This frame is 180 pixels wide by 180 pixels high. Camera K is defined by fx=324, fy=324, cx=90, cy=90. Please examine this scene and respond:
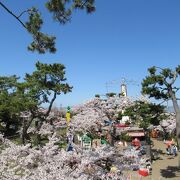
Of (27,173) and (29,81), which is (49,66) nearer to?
(29,81)

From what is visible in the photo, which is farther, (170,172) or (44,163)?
(170,172)

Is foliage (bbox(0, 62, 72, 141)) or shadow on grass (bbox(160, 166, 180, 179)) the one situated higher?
foliage (bbox(0, 62, 72, 141))

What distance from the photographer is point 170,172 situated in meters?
17.8

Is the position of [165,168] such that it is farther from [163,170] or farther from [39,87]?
[39,87]

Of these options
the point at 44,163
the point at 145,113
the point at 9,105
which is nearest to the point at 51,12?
the point at 44,163

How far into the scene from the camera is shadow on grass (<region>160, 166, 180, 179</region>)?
17.0 meters

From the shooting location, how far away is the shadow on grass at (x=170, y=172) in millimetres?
16983

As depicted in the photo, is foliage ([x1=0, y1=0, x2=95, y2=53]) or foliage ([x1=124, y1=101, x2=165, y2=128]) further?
foliage ([x1=124, y1=101, x2=165, y2=128])

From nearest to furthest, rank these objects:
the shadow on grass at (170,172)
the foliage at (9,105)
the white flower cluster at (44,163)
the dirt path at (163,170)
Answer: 1. the white flower cluster at (44,163)
2. the dirt path at (163,170)
3. the shadow on grass at (170,172)
4. the foliage at (9,105)

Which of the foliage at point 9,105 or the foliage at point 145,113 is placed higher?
the foliage at point 9,105

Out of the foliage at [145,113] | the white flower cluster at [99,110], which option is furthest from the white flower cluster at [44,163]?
the foliage at [145,113]

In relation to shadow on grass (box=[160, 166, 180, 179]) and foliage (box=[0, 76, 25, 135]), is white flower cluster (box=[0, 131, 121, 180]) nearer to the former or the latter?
shadow on grass (box=[160, 166, 180, 179])

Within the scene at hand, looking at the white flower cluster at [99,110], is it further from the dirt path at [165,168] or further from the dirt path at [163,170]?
the dirt path at [165,168]

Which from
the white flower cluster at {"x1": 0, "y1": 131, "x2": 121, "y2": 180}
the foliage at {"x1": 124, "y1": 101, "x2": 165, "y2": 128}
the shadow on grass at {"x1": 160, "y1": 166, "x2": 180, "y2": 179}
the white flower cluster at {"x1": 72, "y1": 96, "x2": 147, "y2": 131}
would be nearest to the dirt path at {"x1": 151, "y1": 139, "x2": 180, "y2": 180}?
the shadow on grass at {"x1": 160, "y1": 166, "x2": 180, "y2": 179}
